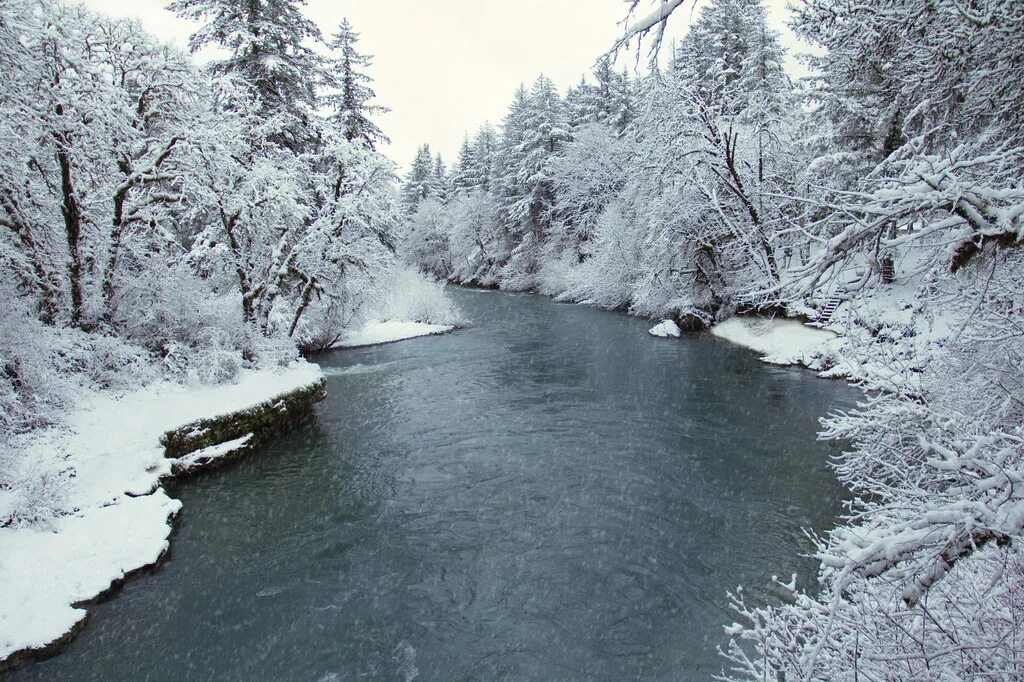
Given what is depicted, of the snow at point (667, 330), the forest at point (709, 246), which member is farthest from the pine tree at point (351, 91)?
the snow at point (667, 330)

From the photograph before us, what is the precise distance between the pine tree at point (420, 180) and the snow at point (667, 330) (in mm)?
52973

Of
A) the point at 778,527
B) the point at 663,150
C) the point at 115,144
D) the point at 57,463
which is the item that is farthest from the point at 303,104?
the point at 778,527

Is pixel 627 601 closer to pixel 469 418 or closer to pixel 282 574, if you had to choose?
pixel 282 574

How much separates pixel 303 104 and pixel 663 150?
18.5 meters

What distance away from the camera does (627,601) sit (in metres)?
7.17

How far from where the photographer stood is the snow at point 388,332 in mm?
25859

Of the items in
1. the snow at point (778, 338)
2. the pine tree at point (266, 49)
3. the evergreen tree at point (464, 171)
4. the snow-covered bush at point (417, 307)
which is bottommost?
the snow at point (778, 338)

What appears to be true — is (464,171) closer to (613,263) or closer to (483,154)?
(483,154)

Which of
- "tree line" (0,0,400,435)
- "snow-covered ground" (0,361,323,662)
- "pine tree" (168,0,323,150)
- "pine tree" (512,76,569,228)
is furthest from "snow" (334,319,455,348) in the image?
"pine tree" (512,76,569,228)

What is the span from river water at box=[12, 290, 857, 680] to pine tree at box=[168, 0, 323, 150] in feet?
53.6

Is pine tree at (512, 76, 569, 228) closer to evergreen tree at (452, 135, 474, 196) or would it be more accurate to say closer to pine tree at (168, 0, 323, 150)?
evergreen tree at (452, 135, 474, 196)

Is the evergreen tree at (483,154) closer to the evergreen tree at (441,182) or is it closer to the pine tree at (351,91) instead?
the evergreen tree at (441,182)

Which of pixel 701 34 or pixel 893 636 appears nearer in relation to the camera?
pixel 893 636

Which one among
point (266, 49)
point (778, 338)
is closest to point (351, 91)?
point (266, 49)
